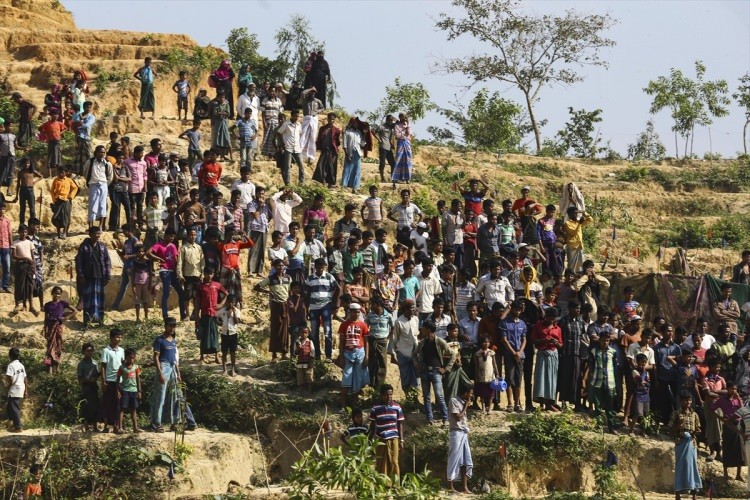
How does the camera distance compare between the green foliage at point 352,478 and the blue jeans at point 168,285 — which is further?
the blue jeans at point 168,285

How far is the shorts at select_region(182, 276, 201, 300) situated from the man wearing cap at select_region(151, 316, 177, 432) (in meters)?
2.45

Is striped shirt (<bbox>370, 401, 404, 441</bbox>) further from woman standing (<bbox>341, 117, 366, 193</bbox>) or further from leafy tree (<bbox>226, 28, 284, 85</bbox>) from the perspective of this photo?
leafy tree (<bbox>226, 28, 284, 85</bbox>)

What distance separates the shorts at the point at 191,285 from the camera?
64.4 feet

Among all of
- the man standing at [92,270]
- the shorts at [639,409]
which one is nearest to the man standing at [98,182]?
the man standing at [92,270]

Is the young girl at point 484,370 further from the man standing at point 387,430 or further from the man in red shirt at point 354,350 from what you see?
the man standing at point 387,430

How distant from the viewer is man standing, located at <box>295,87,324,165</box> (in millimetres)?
25641

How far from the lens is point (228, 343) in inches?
731

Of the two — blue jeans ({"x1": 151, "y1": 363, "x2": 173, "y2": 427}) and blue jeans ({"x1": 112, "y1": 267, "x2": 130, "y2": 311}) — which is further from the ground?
blue jeans ({"x1": 112, "y1": 267, "x2": 130, "y2": 311})

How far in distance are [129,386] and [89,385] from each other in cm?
50

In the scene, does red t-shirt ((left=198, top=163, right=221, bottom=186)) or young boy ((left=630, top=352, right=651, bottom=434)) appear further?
red t-shirt ((left=198, top=163, right=221, bottom=186))

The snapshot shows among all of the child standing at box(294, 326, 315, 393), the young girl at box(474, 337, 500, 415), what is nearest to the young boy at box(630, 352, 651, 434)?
the young girl at box(474, 337, 500, 415)

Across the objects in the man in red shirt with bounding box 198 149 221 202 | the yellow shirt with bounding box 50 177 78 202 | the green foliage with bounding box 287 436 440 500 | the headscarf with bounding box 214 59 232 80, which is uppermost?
the headscarf with bounding box 214 59 232 80

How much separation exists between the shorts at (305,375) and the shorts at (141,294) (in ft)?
9.36

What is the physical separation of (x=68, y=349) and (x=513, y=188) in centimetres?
1396
